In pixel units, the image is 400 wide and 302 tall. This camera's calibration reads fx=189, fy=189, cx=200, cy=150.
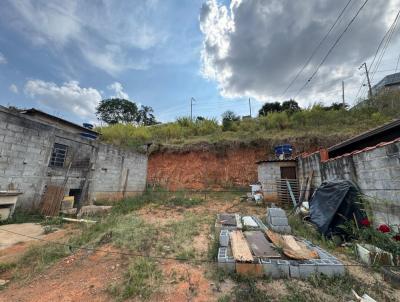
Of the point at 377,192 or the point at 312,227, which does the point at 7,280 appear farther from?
the point at 377,192

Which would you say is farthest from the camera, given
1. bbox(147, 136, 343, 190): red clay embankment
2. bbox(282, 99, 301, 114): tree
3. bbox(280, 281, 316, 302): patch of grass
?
bbox(282, 99, 301, 114): tree

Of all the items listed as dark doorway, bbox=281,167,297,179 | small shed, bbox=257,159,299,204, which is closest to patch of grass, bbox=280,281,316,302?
small shed, bbox=257,159,299,204

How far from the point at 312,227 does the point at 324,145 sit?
9.14 metres

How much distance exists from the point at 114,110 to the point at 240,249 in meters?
28.7

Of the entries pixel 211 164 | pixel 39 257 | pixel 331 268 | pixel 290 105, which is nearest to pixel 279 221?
pixel 331 268

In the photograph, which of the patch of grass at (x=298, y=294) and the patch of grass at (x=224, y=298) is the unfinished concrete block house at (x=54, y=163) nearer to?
the patch of grass at (x=224, y=298)

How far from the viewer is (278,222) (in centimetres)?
475

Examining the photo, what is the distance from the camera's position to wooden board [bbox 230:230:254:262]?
294 cm

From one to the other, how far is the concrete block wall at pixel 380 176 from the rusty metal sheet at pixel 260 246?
219cm

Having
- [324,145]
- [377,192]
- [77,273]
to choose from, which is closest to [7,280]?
[77,273]

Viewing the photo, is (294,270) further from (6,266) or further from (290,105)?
(290,105)

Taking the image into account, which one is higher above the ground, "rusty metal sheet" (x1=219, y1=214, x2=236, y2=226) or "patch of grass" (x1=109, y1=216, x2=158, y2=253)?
"rusty metal sheet" (x1=219, y1=214, x2=236, y2=226)

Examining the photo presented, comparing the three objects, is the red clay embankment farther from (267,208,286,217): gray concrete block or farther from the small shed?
(267,208,286,217): gray concrete block

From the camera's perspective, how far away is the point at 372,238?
3297 millimetres
